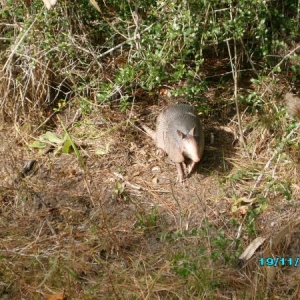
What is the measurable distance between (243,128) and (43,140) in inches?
68.5

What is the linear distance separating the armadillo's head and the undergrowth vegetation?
7.9 inches

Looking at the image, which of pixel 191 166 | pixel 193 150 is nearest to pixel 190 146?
pixel 193 150

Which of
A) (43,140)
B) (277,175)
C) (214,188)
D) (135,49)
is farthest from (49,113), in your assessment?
(277,175)

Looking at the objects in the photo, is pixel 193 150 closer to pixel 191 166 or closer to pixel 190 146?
pixel 190 146

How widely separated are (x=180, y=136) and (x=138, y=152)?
465 mm

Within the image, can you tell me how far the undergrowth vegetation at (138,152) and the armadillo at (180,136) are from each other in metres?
0.14

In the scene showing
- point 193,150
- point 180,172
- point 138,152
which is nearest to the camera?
point 193,150

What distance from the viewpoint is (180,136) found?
446 centimetres

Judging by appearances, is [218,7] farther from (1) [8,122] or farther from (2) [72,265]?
(2) [72,265]
